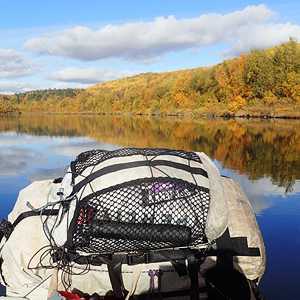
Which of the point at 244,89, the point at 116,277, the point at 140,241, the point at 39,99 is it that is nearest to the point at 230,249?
the point at 140,241

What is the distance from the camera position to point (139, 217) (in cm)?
265

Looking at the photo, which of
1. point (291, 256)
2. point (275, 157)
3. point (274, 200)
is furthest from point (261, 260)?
point (275, 157)

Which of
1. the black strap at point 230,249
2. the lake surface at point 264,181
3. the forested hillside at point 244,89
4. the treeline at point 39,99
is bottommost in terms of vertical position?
the lake surface at point 264,181

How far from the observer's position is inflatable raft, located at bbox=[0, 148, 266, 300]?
265 cm

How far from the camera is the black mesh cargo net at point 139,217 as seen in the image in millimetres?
2631

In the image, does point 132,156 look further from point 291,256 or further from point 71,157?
point 71,157

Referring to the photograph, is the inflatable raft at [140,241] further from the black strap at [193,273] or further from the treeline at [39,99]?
the treeline at [39,99]

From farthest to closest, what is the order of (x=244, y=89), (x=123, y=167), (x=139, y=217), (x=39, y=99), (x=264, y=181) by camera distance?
(x=39, y=99)
(x=244, y=89)
(x=264, y=181)
(x=123, y=167)
(x=139, y=217)

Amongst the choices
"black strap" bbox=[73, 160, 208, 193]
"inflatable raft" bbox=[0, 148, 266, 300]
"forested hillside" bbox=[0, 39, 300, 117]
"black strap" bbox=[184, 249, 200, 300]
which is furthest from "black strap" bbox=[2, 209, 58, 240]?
"forested hillside" bbox=[0, 39, 300, 117]

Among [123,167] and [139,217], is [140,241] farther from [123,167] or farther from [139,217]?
[123,167]

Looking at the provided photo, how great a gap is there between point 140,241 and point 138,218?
0.22m

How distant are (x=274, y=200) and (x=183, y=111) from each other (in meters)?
66.7

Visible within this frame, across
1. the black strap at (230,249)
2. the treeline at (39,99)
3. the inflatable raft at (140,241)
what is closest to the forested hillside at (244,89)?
the black strap at (230,249)

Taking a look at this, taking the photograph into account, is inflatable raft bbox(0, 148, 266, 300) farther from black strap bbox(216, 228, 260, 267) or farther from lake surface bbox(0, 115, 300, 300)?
lake surface bbox(0, 115, 300, 300)
